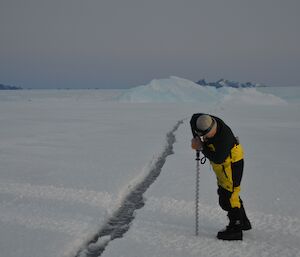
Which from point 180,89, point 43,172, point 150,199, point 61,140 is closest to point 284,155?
point 150,199

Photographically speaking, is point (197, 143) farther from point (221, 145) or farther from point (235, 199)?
point (235, 199)

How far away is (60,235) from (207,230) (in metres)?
1.44

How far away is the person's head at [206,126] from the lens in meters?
3.28

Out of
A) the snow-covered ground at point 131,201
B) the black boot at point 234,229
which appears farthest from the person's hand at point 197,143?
the snow-covered ground at point 131,201

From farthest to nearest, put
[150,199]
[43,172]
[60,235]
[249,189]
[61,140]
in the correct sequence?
[61,140], [43,172], [249,189], [150,199], [60,235]

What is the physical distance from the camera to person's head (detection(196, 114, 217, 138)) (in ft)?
10.8

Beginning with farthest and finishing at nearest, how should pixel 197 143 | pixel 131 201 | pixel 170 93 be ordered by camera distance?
1. pixel 170 93
2. pixel 131 201
3. pixel 197 143

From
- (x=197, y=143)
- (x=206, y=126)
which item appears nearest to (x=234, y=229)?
(x=197, y=143)

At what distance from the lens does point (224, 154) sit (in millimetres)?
3367

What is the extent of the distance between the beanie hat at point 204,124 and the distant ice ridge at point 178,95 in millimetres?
35689

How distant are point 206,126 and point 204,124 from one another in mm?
23

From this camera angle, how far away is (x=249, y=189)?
5.46 metres

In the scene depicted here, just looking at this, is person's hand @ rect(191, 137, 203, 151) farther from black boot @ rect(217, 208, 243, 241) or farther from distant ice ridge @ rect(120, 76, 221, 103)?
distant ice ridge @ rect(120, 76, 221, 103)

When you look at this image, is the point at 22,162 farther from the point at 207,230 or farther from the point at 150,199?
the point at 207,230
